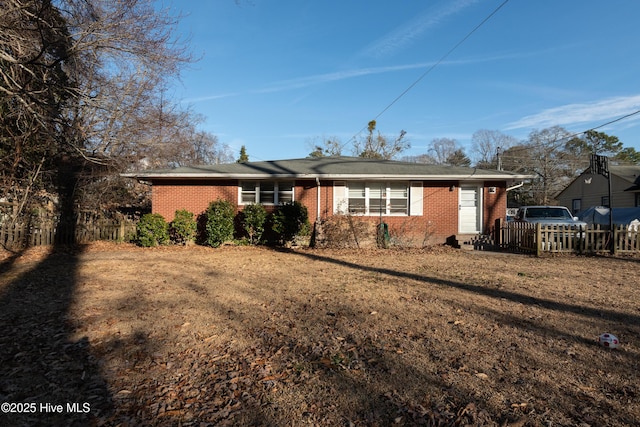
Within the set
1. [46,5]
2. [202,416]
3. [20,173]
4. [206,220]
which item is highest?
[46,5]

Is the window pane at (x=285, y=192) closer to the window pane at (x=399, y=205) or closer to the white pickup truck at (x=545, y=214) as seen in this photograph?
the window pane at (x=399, y=205)

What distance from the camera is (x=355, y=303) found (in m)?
5.73

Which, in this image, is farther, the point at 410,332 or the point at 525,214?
the point at 525,214

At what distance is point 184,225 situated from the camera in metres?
13.1

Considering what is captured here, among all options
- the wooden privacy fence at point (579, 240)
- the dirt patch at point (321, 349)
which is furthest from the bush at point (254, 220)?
the wooden privacy fence at point (579, 240)

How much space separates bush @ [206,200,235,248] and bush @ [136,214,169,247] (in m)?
1.56

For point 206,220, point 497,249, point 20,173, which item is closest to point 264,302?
point 206,220

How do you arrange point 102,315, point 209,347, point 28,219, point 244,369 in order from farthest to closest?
point 28,219 → point 102,315 → point 209,347 → point 244,369

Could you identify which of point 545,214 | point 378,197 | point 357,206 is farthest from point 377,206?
point 545,214

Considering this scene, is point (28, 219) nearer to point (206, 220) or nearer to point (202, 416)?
point (206, 220)

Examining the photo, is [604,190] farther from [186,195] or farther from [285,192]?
[186,195]

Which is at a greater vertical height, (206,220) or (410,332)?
(206,220)

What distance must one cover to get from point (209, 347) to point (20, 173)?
1322 centimetres

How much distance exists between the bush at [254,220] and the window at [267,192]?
108 cm
